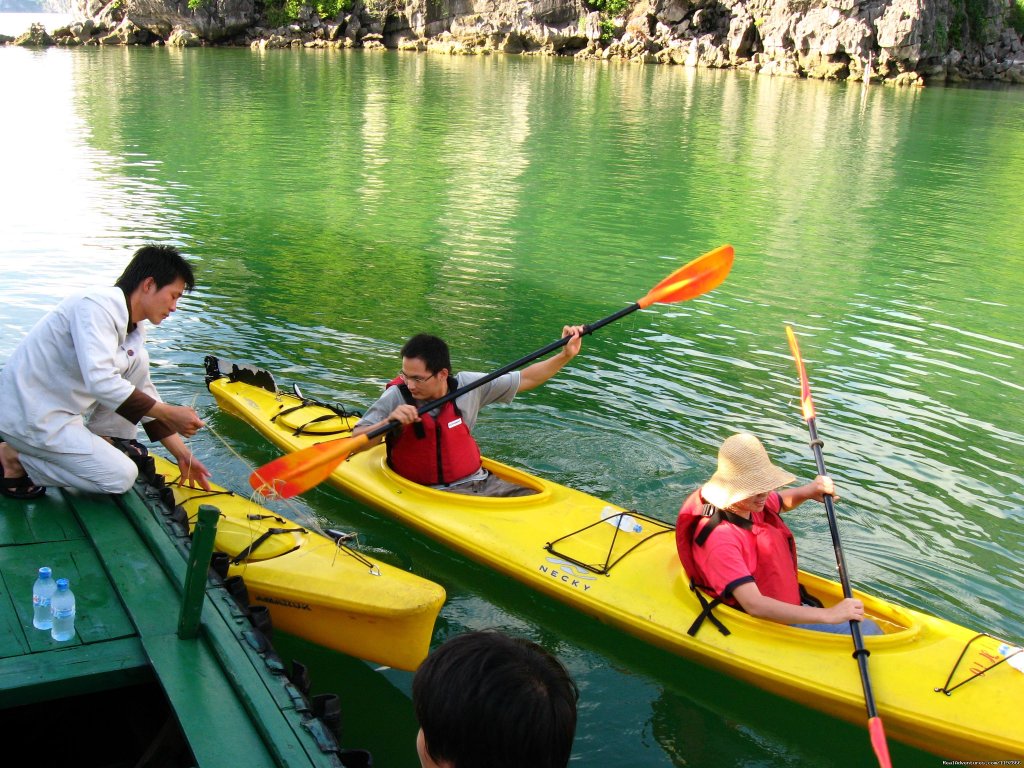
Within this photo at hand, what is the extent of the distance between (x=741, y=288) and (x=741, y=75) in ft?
114

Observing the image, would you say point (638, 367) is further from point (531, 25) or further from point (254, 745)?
point (531, 25)

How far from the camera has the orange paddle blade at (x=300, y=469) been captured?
509 centimetres

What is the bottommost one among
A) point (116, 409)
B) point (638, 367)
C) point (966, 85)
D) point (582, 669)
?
point (582, 669)

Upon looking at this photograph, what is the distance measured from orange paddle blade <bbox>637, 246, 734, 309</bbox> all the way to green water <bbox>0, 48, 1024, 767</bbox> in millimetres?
1367

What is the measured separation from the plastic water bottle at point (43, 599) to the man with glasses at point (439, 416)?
2.24 m

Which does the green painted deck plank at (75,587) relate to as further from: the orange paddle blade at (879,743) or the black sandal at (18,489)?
the orange paddle blade at (879,743)

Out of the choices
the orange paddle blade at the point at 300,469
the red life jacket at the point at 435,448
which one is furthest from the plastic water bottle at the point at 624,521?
the orange paddle blade at the point at 300,469

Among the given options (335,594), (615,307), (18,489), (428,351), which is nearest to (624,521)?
(428,351)

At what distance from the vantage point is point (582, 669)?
4.74 metres

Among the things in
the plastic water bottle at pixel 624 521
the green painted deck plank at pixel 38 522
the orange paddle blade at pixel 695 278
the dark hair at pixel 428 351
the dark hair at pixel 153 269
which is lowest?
the plastic water bottle at pixel 624 521

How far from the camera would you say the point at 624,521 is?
205 inches

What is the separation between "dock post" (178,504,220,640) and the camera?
9.75 feet

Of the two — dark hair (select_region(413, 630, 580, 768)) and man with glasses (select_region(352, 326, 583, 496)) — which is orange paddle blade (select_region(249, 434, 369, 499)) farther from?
dark hair (select_region(413, 630, 580, 768))

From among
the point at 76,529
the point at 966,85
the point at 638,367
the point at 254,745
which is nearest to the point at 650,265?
the point at 638,367
